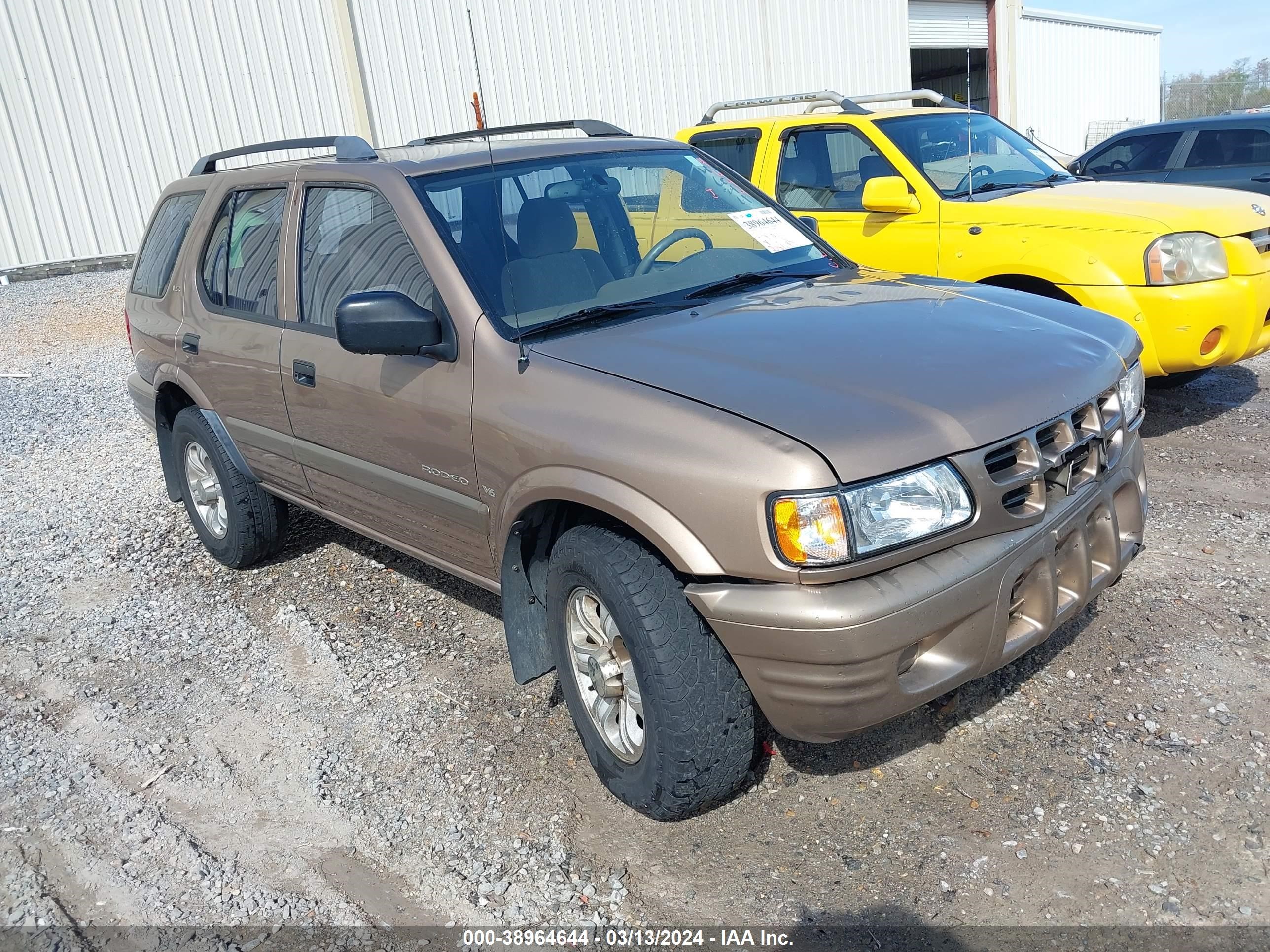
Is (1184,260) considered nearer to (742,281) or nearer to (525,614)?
(742,281)

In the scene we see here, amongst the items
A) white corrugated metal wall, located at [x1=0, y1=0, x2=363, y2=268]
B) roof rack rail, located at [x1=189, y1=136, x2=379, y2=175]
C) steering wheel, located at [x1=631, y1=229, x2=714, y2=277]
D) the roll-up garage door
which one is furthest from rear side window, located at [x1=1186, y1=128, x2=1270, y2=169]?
the roll-up garage door

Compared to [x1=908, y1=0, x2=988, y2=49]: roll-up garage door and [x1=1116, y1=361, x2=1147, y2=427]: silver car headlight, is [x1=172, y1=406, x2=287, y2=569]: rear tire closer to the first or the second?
[x1=1116, y1=361, x2=1147, y2=427]: silver car headlight

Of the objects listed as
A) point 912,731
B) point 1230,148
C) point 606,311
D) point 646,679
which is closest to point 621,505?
point 646,679

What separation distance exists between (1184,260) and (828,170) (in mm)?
2275

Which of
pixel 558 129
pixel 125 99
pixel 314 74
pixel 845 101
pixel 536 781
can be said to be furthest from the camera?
pixel 314 74

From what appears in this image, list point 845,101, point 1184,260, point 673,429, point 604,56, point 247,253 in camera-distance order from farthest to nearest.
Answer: point 604,56
point 845,101
point 1184,260
point 247,253
point 673,429

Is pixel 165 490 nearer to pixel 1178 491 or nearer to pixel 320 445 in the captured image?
pixel 320 445

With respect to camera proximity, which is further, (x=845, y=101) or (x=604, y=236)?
(x=845, y=101)

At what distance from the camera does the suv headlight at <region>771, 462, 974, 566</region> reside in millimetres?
2393

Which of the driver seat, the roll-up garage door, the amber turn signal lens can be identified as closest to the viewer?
the amber turn signal lens

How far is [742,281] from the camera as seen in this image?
367 cm

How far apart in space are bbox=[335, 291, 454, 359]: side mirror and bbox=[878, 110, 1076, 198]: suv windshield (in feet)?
13.3

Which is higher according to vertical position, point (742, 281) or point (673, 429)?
point (742, 281)

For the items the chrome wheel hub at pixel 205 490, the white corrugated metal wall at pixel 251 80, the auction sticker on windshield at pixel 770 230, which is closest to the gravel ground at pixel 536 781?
the chrome wheel hub at pixel 205 490
